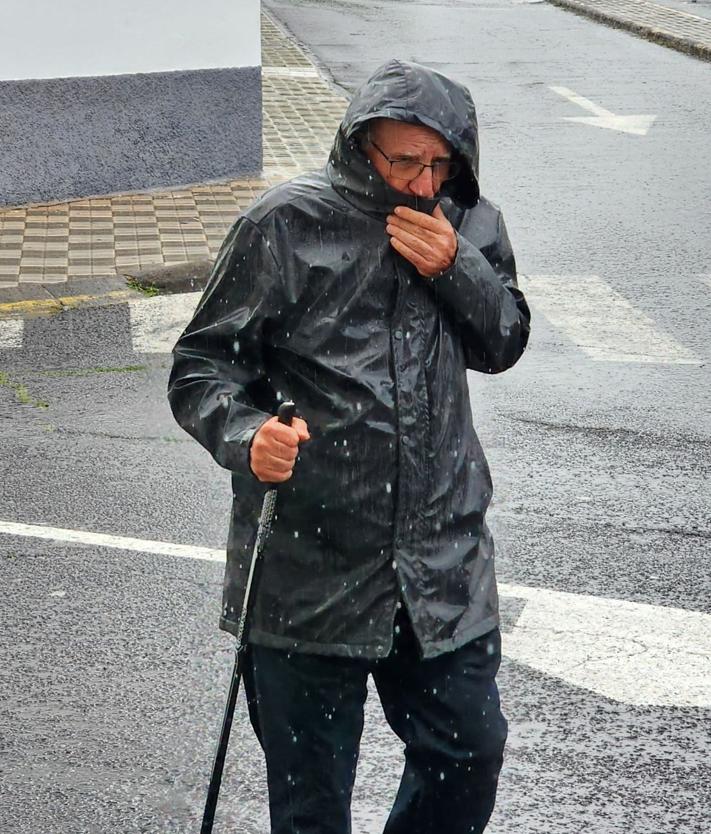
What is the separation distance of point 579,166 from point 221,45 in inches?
143

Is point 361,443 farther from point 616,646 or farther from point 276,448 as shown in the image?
point 616,646

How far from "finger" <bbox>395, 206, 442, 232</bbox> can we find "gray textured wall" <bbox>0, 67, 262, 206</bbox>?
9.44 metres

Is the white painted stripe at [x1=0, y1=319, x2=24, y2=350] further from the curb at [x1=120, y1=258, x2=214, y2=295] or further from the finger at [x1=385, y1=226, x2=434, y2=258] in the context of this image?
the finger at [x1=385, y1=226, x2=434, y2=258]

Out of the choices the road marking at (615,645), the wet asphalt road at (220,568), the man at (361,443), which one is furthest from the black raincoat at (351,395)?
the road marking at (615,645)

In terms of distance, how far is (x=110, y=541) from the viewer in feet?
19.4

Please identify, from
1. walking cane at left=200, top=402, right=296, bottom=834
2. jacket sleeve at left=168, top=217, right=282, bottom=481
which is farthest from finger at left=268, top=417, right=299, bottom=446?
walking cane at left=200, top=402, right=296, bottom=834

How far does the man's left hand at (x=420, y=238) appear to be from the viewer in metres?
2.98

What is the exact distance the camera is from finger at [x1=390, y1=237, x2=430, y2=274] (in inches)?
117

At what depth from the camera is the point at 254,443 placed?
2893 mm

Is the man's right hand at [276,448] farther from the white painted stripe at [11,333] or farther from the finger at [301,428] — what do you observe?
the white painted stripe at [11,333]

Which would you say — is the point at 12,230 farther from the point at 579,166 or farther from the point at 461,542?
the point at 461,542

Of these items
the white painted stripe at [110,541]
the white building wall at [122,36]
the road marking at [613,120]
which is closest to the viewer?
the white painted stripe at [110,541]

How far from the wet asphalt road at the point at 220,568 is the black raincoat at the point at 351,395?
3.83 feet

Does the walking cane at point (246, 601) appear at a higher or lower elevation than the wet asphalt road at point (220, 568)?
higher
